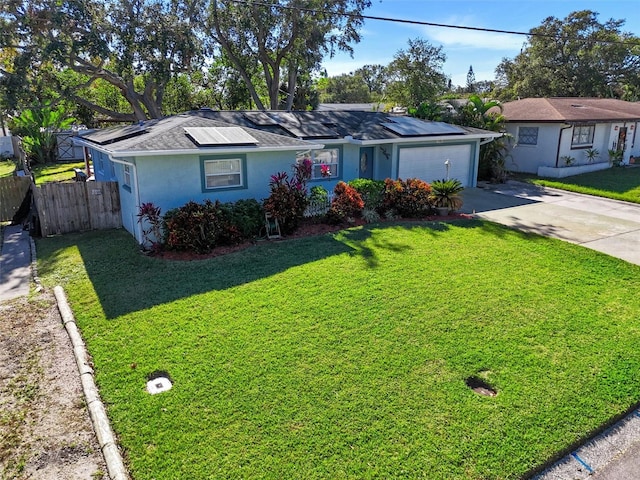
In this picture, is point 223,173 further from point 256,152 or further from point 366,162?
point 366,162

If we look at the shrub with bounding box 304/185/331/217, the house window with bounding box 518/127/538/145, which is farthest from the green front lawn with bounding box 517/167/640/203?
the shrub with bounding box 304/185/331/217

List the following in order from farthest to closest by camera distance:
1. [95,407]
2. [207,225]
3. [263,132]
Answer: [263,132] → [207,225] → [95,407]

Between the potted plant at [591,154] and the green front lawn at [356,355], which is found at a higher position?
the potted plant at [591,154]

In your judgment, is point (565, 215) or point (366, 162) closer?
Answer: point (565, 215)

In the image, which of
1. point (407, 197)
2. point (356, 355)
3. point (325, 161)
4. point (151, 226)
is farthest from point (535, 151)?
point (356, 355)

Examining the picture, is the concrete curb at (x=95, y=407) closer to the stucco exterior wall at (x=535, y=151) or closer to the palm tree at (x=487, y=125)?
the palm tree at (x=487, y=125)

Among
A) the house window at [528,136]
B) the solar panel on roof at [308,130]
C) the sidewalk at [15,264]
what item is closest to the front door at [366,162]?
the solar panel on roof at [308,130]
